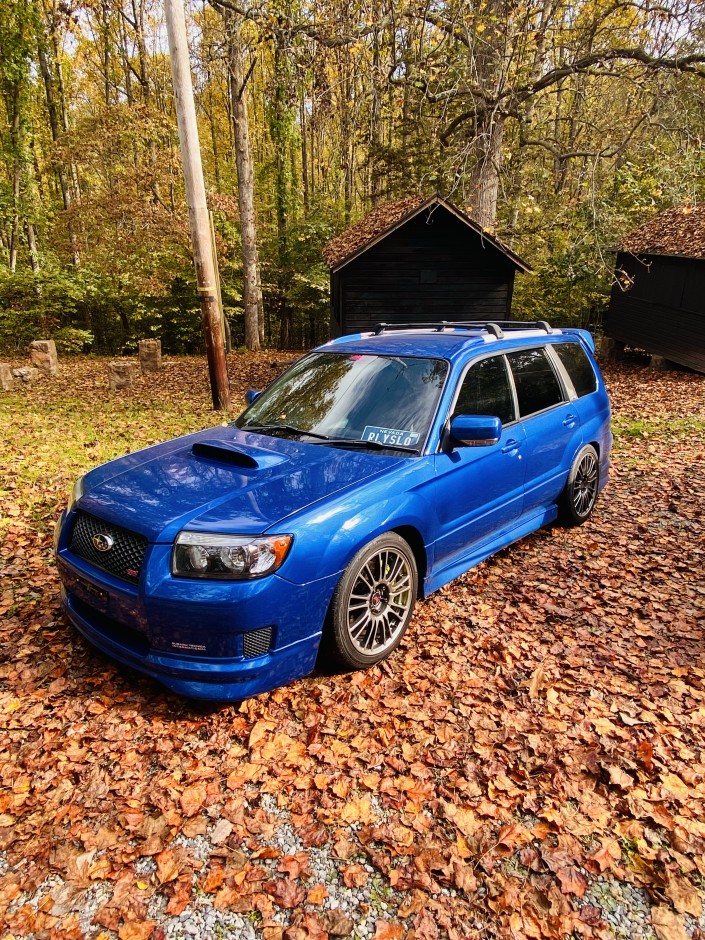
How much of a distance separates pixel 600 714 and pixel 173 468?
295 centimetres

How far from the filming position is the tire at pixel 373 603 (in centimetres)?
322

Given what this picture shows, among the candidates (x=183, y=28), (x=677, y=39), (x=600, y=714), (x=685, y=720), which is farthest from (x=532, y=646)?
(x=677, y=39)

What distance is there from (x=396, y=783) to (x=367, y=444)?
6.57 feet

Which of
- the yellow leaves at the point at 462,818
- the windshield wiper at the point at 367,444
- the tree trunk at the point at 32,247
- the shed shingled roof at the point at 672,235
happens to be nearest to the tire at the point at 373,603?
the windshield wiper at the point at 367,444

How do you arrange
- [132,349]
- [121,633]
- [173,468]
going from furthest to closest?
1. [132,349]
2. [173,468]
3. [121,633]

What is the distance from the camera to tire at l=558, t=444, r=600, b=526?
17.8 feet

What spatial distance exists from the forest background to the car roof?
5181 millimetres

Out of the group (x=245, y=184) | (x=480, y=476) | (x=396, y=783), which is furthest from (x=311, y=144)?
(x=396, y=783)

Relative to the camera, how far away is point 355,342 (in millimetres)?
4973

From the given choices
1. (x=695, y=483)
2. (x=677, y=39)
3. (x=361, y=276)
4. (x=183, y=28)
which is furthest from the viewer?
(x=361, y=276)

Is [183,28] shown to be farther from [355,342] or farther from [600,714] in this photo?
[600,714]

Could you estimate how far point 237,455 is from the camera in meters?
3.68

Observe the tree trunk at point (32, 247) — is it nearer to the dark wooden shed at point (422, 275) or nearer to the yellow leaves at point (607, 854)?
the dark wooden shed at point (422, 275)

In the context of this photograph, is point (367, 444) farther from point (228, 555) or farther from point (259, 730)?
point (259, 730)
